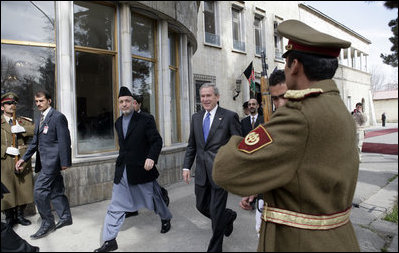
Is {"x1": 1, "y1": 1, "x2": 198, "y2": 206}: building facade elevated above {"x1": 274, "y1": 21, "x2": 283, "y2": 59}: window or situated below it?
below

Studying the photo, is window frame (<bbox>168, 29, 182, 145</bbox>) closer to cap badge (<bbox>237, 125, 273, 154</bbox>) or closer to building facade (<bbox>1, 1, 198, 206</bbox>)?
building facade (<bbox>1, 1, 198, 206</bbox>)

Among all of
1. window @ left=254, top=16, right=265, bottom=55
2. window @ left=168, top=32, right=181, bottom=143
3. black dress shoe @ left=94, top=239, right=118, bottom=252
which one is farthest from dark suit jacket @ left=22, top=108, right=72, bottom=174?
window @ left=254, top=16, right=265, bottom=55

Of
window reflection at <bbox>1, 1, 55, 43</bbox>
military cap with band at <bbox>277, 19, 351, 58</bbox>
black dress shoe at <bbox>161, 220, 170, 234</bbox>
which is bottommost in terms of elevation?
black dress shoe at <bbox>161, 220, 170, 234</bbox>

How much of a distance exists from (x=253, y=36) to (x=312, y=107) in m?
16.0

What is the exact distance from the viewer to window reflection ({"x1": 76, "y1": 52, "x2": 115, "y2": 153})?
6.07m

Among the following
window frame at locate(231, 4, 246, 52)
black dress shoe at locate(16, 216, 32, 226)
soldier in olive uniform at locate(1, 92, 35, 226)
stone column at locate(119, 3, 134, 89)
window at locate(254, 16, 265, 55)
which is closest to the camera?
soldier in olive uniform at locate(1, 92, 35, 226)

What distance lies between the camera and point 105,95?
6512mm

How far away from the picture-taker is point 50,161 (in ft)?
14.1

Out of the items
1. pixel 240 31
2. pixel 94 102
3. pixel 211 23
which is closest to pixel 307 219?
pixel 94 102

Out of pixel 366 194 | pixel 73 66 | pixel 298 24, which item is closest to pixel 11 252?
pixel 298 24

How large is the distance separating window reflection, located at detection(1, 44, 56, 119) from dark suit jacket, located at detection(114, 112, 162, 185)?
2.50 meters

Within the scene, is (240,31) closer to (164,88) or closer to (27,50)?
(164,88)

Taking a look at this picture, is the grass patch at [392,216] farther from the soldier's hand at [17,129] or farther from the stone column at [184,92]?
the soldier's hand at [17,129]

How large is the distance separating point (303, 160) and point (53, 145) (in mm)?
4061
